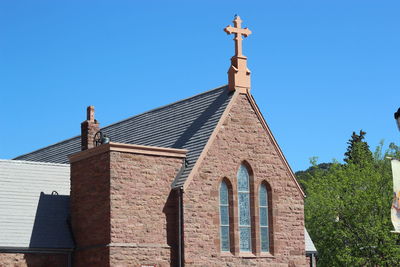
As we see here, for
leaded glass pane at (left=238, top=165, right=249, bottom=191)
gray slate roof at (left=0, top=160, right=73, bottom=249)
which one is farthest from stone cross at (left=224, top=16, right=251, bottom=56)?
gray slate roof at (left=0, top=160, right=73, bottom=249)

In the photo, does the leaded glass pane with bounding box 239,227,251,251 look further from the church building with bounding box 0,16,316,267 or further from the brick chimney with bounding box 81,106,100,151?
the brick chimney with bounding box 81,106,100,151

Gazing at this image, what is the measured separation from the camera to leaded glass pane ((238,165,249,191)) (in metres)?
31.1

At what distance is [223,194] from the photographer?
1201 inches

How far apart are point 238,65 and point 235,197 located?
5510mm

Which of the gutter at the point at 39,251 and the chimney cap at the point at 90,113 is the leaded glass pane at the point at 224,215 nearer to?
the gutter at the point at 39,251

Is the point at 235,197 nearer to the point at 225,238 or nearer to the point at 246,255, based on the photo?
the point at 225,238

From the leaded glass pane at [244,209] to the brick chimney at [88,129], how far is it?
872 centimetres

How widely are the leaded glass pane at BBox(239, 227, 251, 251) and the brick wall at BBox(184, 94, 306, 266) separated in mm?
234

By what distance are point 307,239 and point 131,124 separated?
9761 millimetres

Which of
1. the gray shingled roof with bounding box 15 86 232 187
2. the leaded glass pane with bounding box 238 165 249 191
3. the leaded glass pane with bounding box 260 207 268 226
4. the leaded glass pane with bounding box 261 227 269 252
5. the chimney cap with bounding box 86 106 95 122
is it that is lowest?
the leaded glass pane with bounding box 261 227 269 252

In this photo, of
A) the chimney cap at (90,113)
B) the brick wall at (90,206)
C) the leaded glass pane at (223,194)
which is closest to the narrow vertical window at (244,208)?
the leaded glass pane at (223,194)

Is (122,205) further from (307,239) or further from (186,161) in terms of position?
(307,239)

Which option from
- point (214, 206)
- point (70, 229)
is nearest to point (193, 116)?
point (214, 206)

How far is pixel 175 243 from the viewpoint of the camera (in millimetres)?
29188
